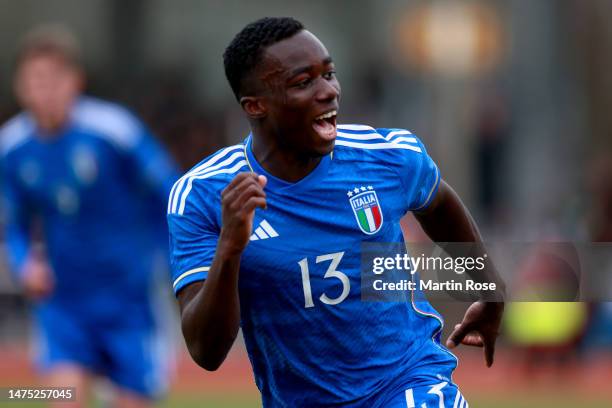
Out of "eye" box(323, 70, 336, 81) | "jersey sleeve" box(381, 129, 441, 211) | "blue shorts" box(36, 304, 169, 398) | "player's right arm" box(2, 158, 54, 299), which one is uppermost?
"eye" box(323, 70, 336, 81)

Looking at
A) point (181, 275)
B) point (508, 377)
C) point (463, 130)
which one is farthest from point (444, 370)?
point (463, 130)

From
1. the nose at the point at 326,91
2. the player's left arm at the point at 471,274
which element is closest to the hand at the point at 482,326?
the player's left arm at the point at 471,274

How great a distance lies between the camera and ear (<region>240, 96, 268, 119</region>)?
5.57 m

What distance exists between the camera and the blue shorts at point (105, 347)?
9.27 metres

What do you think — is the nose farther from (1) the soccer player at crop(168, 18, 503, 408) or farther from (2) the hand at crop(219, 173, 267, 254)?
(2) the hand at crop(219, 173, 267, 254)

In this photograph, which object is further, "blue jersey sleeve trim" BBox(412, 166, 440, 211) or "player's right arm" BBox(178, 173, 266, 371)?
"blue jersey sleeve trim" BBox(412, 166, 440, 211)

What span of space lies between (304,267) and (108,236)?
4219mm

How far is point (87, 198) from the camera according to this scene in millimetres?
9281

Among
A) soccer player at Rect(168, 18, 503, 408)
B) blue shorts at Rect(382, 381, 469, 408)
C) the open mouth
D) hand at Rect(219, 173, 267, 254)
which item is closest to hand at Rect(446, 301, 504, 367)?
soccer player at Rect(168, 18, 503, 408)

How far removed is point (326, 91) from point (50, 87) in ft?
14.1

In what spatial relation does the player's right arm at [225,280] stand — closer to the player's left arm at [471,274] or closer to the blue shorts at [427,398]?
the blue shorts at [427,398]

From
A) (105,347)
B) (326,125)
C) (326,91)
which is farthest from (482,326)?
(105,347)

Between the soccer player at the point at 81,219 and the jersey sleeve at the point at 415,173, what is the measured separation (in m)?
3.77

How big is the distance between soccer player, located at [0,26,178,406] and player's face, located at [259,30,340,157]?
155 inches
